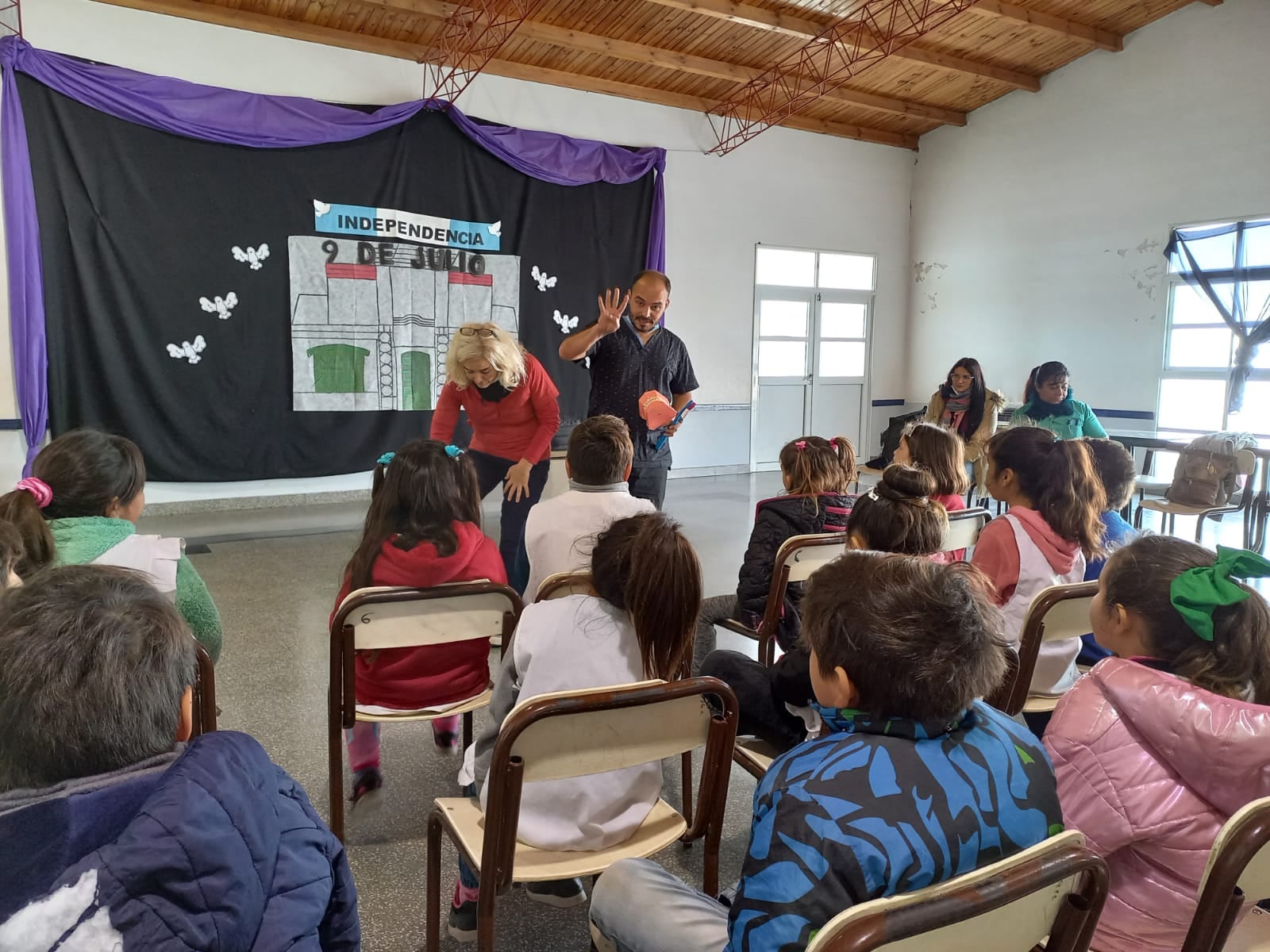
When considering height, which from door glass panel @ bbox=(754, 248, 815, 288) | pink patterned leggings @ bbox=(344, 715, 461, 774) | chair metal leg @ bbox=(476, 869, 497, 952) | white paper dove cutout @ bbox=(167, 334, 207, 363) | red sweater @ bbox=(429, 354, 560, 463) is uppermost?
door glass panel @ bbox=(754, 248, 815, 288)

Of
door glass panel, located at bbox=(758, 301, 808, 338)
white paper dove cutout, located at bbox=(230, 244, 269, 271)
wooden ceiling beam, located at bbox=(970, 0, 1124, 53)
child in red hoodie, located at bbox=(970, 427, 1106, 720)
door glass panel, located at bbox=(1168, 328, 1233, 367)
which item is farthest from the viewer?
door glass panel, located at bbox=(758, 301, 808, 338)

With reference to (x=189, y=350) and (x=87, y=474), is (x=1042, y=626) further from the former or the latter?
(x=189, y=350)

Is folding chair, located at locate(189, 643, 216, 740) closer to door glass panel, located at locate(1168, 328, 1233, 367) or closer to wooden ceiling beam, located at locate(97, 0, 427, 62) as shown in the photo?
wooden ceiling beam, located at locate(97, 0, 427, 62)

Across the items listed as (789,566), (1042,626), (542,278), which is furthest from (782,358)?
(1042,626)

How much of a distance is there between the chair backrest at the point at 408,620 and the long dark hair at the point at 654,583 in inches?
14.7

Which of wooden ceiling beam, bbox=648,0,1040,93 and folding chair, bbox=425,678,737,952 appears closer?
folding chair, bbox=425,678,737,952

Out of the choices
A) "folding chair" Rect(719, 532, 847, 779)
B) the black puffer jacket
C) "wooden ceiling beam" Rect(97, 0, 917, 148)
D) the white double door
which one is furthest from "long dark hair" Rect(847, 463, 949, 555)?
the white double door

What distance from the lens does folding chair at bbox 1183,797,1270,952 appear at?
88 centimetres

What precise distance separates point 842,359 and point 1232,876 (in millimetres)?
8492

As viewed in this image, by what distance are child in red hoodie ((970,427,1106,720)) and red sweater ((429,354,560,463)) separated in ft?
5.30

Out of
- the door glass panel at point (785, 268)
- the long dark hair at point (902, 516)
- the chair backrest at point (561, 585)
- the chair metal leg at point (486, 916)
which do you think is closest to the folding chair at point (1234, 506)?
the long dark hair at point (902, 516)

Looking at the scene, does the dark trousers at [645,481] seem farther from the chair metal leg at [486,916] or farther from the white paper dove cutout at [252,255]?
the white paper dove cutout at [252,255]

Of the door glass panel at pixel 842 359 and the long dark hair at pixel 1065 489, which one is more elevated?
the door glass panel at pixel 842 359

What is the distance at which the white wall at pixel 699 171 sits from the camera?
5.32 m
